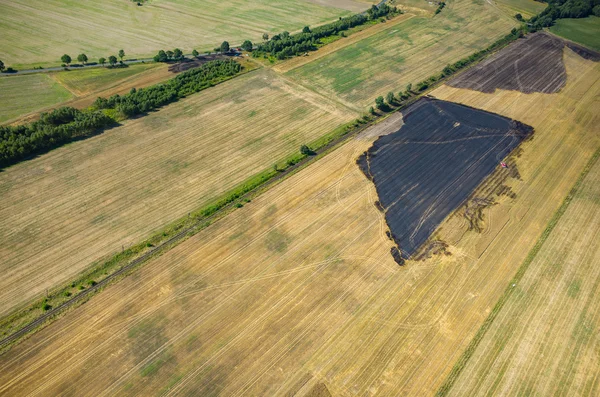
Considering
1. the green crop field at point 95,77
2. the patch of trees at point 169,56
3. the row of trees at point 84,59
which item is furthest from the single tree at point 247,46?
the row of trees at point 84,59

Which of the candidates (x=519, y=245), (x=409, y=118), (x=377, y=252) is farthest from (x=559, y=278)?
(x=409, y=118)

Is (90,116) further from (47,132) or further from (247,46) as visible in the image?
(247,46)

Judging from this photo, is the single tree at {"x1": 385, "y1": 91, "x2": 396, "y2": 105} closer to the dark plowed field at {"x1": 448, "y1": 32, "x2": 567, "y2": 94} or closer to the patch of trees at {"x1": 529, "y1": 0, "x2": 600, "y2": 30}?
the dark plowed field at {"x1": 448, "y1": 32, "x2": 567, "y2": 94}

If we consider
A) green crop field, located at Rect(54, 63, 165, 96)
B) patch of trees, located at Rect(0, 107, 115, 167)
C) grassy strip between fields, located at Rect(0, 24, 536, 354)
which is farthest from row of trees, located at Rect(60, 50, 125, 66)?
grassy strip between fields, located at Rect(0, 24, 536, 354)

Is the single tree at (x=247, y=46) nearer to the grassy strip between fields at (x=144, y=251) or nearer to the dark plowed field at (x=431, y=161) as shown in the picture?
the grassy strip between fields at (x=144, y=251)

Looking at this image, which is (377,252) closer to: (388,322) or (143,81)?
(388,322)

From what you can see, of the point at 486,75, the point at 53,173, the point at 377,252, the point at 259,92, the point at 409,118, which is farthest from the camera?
the point at 486,75
